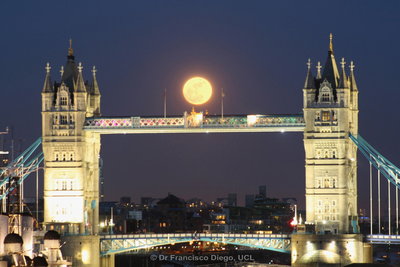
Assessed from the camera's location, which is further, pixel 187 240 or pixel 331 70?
pixel 187 240

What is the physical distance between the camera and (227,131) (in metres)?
114

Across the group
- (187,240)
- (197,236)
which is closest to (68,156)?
(187,240)

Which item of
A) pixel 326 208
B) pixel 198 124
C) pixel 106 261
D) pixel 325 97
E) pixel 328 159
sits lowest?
pixel 106 261

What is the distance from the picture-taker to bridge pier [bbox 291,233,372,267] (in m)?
110

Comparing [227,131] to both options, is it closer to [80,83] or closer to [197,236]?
[197,236]

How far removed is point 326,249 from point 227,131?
13.2 metres

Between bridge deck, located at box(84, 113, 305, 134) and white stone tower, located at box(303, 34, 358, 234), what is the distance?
160 cm

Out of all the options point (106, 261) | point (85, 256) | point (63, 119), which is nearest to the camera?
point (85, 256)

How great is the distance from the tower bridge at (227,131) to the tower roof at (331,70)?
8 cm

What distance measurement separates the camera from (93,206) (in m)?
117

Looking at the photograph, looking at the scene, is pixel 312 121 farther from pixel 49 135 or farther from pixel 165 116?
pixel 49 135

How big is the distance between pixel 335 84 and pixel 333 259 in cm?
Result: 1478

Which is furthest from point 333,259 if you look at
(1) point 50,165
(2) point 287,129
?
(1) point 50,165

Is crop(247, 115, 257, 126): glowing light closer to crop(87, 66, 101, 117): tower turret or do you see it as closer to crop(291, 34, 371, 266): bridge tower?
crop(291, 34, 371, 266): bridge tower
